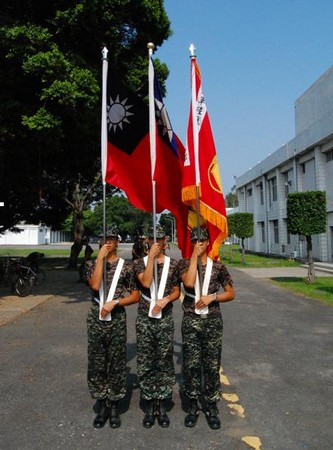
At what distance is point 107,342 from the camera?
4387mm

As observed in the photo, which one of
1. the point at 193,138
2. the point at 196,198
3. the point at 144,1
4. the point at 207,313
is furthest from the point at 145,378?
the point at 144,1

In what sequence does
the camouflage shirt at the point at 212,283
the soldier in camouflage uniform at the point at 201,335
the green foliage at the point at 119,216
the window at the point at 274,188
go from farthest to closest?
the green foliage at the point at 119,216 → the window at the point at 274,188 → the camouflage shirt at the point at 212,283 → the soldier in camouflage uniform at the point at 201,335

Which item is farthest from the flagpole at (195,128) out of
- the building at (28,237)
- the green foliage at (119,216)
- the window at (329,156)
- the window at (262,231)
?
the green foliage at (119,216)

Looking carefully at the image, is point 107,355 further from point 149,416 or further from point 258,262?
point 258,262

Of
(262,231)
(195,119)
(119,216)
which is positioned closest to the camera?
(195,119)

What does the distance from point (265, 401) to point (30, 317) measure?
6957mm

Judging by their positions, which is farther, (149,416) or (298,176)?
(298,176)

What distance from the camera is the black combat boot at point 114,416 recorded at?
4.19 metres

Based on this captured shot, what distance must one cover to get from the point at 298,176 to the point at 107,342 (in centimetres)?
2830

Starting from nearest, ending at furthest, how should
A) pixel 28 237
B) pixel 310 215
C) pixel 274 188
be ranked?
pixel 310 215 < pixel 274 188 < pixel 28 237

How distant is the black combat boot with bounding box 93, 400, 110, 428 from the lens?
4.20m

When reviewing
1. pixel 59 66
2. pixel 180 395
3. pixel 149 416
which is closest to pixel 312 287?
pixel 59 66

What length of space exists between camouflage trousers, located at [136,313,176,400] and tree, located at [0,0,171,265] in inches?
305

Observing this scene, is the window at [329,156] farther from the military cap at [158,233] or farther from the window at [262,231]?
the military cap at [158,233]
